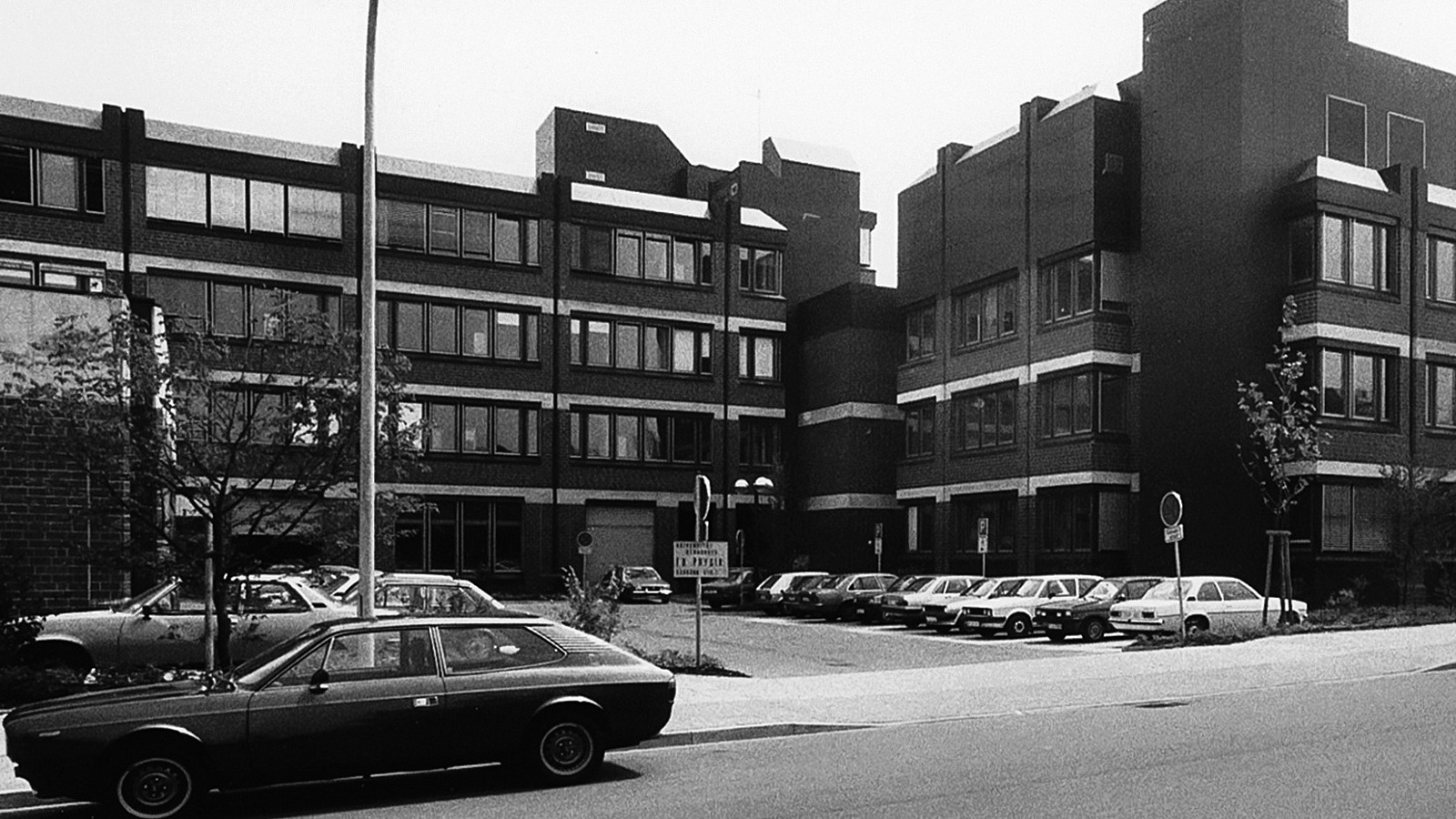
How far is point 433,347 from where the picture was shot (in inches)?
1731

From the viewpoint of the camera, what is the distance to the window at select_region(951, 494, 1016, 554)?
131 ft

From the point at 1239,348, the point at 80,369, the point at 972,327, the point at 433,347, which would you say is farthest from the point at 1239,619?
the point at 433,347

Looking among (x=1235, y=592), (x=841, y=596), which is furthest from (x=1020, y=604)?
(x=841, y=596)

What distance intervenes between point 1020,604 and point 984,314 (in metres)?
15.9

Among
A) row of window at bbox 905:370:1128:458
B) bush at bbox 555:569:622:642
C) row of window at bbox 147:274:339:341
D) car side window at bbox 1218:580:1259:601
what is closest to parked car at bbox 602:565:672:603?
row of window at bbox 905:370:1128:458

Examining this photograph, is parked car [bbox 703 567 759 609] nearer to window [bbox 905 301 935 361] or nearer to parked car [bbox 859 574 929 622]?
parked car [bbox 859 574 929 622]

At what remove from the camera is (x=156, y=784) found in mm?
9266

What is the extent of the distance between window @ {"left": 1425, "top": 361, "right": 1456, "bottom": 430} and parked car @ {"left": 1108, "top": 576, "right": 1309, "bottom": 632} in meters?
13.2

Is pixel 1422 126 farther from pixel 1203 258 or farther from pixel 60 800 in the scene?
pixel 60 800

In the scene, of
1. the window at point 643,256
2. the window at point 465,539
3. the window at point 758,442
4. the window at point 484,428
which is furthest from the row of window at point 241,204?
the window at point 758,442

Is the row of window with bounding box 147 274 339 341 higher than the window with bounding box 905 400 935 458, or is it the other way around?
the row of window with bounding box 147 274 339 341

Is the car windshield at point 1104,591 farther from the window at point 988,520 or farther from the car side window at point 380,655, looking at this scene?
the car side window at point 380,655

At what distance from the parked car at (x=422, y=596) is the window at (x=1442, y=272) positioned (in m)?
29.6

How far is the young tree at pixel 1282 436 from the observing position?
26.6 metres
